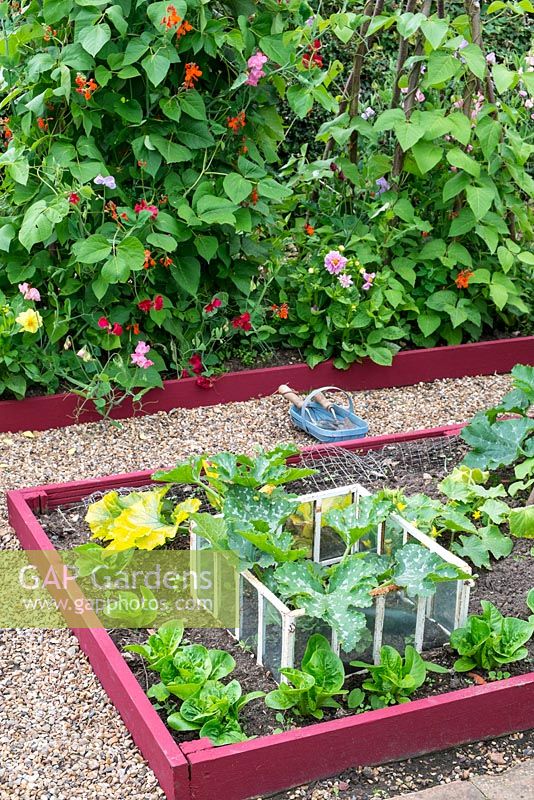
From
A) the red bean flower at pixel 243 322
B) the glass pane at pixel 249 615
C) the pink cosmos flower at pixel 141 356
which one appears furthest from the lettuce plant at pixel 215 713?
the red bean flower at pixel 243 322

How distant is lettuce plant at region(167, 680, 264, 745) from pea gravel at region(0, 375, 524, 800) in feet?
0.45

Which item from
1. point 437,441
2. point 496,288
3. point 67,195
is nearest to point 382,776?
point 437,441

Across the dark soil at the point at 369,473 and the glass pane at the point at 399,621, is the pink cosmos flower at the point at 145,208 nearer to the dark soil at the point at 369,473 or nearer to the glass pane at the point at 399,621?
the dark soil at the point at 369,473

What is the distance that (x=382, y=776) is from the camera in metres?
2.35

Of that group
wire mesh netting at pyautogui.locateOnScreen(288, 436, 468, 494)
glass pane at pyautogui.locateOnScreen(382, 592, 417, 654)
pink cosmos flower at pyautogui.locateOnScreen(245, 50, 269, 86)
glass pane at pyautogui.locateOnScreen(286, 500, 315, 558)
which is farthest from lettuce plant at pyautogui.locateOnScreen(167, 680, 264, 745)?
pink cosmos flower at pyautogui.locateOnScreen(245, 50, 269, 86)

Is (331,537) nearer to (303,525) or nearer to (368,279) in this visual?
(303,525)

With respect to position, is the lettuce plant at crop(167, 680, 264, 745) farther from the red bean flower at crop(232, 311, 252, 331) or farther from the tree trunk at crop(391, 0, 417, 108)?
the tree trunk at crop(391, 0, 417, 108)

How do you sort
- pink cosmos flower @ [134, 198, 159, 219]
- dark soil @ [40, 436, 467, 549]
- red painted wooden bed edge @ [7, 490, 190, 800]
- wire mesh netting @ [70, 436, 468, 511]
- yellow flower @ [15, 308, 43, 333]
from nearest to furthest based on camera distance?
red painted wooden bed edge @ [7, 490, 190, 800] → dark soil @ [40, 436, 467, 549] → wire mesh netting @ [70, 436, 468, 511] → yellow flower @ [15, 308, 43, 333] → pink cosmos flower @ [134, 198, 159, 219]

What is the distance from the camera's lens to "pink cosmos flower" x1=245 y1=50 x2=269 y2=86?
13.9 ft

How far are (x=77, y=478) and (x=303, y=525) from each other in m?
1.12

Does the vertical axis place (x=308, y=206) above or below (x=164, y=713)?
above

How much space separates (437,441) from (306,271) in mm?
1274

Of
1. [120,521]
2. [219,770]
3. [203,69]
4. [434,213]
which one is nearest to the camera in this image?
[219,770]

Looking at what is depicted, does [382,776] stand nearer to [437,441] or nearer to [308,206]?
[437,441]
